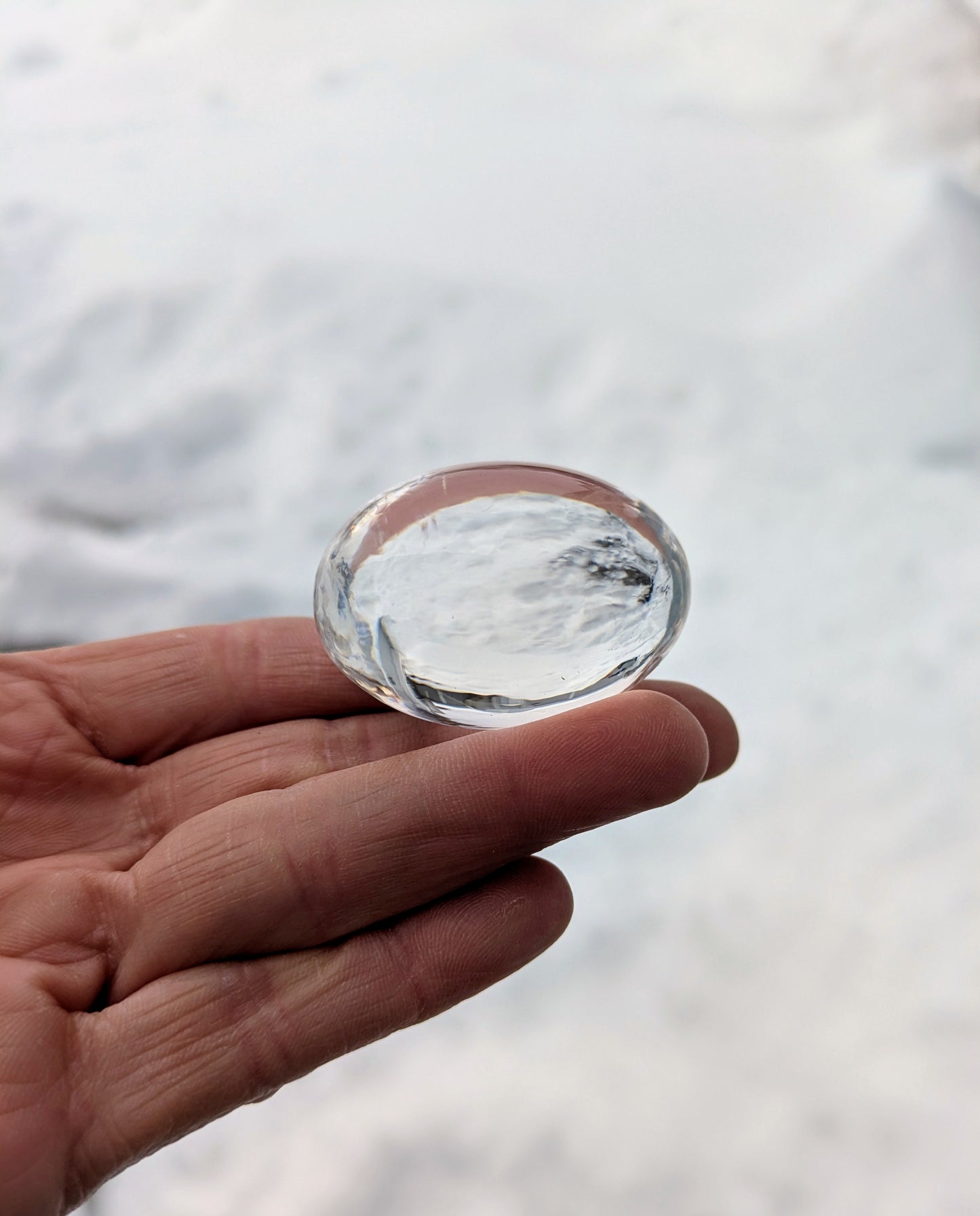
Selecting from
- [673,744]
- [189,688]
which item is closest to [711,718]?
[673,744]

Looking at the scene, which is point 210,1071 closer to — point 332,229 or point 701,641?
point 701,641

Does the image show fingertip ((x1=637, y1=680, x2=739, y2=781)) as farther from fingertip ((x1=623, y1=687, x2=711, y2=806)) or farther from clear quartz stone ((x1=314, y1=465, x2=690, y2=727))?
fingertip ((x1=623, y1=687, x2=711, y2=806))

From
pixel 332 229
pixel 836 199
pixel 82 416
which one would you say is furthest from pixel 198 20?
pixel 836 199

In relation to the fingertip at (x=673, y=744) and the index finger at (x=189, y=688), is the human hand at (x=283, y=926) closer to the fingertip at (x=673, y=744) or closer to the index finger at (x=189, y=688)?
the fingertip at (x=673, y=744)

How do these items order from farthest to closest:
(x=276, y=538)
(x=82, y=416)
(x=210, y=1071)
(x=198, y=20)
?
(x=198, y=20) → (x=82, y=416) → (x=276, y=538) → (x=210, y=1071)

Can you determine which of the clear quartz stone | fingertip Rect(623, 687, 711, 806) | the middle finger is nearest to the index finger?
the clear quartz stone

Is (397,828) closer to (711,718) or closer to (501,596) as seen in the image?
(501,596)

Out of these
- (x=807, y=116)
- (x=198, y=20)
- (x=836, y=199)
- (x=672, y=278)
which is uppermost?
(x=198, y=20)

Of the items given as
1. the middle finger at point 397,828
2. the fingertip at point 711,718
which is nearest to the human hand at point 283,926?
the middle finger at point 397,828
